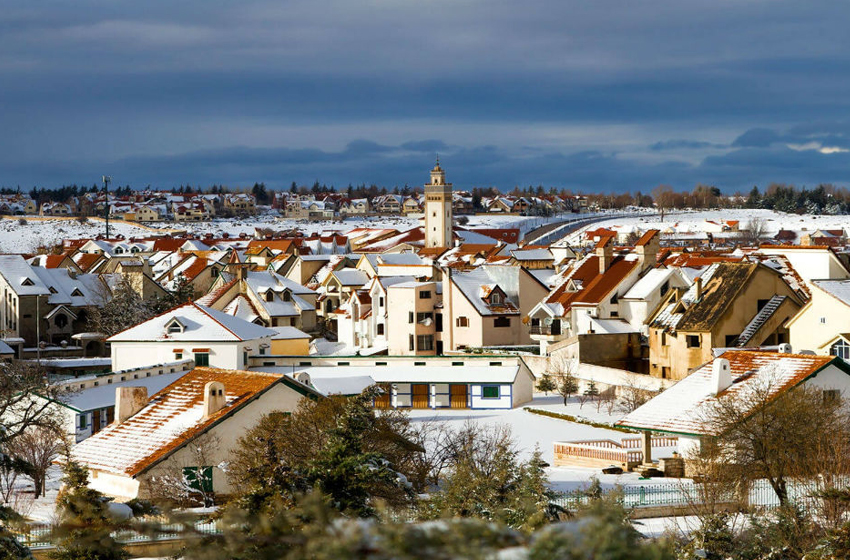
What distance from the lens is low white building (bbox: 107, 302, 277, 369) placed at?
172 feet

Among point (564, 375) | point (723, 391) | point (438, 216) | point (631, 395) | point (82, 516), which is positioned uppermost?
point (438, 216)

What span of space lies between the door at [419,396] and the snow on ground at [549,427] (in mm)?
1431

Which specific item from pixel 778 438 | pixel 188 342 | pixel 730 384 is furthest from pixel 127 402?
pixel 188 342

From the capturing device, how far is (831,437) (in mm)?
25750

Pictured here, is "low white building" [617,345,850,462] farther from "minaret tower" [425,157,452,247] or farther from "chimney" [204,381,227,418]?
"minaret tower" [425,157,452,247]

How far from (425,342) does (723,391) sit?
3714 cm

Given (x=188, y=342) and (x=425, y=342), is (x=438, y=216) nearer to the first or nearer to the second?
(x=425, y=342)

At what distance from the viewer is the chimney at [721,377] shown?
30734mm

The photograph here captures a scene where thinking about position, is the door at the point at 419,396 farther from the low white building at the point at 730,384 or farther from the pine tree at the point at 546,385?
the low white building at the point at 730,384

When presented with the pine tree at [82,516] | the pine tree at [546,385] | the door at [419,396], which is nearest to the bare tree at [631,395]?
the pine tree at [546,385]

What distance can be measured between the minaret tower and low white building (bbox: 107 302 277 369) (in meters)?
85.4

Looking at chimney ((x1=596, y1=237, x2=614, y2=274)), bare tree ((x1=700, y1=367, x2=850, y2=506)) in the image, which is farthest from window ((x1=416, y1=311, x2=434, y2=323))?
bare tree ((x1=700, y1=367, x2=850, y2=506))

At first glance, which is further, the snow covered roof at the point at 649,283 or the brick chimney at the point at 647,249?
the brick chimney at the point at 647,249

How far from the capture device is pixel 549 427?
4247cm
